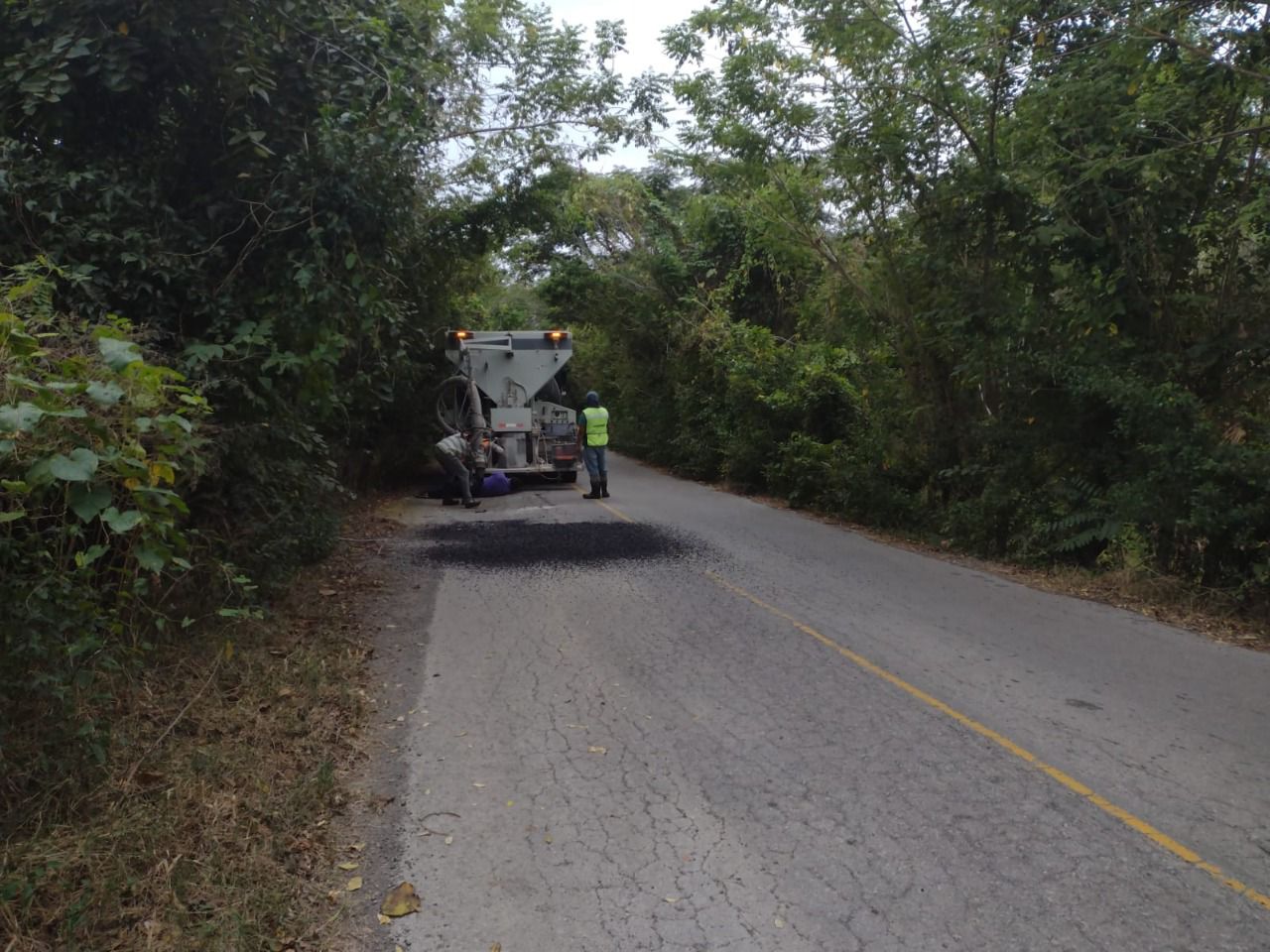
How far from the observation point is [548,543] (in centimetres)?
1173

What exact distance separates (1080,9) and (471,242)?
1062cm

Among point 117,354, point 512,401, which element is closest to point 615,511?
point 512,401

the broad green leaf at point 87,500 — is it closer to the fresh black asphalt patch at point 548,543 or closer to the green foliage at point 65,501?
the green foliage at point 65,501

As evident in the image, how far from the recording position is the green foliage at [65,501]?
3.13 m

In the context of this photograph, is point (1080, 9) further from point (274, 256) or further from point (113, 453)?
point (113, 453)

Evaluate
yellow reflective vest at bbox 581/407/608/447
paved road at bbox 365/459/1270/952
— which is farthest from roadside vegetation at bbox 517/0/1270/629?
yellow reflective vest at bbox 581/407/608/447

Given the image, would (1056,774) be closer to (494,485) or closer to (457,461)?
(457,461)

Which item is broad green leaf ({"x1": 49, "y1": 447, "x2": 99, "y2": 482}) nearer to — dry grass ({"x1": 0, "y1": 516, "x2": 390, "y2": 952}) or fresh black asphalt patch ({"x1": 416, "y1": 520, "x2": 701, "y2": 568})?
dry grass ({"x1": 0, "y1": 516, "x2": 390, "y2": 952})

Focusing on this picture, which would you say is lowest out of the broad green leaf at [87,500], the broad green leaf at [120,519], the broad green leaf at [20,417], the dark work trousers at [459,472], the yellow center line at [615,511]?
the yellow center line at [615,511]

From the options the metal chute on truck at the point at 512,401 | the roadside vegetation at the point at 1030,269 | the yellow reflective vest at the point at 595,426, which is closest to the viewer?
the roadside vegetation at the point at 1030,269

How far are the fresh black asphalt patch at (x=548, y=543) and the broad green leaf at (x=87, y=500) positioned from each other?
23.1 ft

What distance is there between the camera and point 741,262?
21.2m

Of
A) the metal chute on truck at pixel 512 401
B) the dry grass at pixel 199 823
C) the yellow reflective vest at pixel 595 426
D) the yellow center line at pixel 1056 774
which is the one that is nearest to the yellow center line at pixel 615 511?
Result: the yellow reflective vest at pixel 595 426

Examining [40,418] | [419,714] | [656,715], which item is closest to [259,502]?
[419,714]
